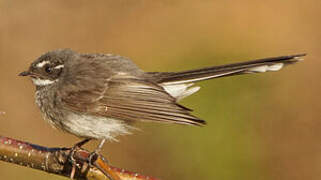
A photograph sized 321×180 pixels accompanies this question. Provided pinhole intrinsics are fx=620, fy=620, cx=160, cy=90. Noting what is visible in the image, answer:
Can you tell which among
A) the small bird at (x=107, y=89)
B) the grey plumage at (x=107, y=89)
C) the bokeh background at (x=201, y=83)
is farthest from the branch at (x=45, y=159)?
the bokeh background at (x=201, y=83)

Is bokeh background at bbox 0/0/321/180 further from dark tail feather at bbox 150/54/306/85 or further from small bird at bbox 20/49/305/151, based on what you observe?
dark tail feather at bbox 150/54/306/85

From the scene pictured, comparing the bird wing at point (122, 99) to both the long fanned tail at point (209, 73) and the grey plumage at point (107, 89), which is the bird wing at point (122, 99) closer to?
the grey plumage at point (107, 89)

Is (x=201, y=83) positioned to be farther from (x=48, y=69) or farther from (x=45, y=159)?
(x=45, y=159)

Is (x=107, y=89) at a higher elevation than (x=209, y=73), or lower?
lower

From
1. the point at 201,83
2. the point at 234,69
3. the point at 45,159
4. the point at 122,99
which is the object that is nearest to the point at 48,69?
the point at 122,99

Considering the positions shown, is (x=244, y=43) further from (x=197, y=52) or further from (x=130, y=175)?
Answer: (x=130, y=175)
